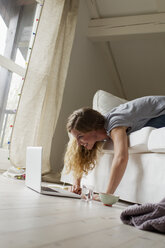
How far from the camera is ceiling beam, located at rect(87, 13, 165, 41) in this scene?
11.3ft

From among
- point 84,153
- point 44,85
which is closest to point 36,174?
point 84,153

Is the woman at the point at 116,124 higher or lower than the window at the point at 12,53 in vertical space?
lower

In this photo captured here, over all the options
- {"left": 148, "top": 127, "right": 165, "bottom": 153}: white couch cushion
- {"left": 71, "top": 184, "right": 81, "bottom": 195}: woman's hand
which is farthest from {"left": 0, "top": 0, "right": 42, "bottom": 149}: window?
{"left": 148, "top": 127, "right": 165, "bottom": 153}: white couch cushion

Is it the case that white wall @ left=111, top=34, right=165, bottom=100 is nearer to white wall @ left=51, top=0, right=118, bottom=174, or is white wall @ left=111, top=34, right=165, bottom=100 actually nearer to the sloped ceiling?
the sloped ceiling

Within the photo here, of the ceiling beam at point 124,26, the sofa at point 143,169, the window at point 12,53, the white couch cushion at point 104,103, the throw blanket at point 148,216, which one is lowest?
the throw blanket at point 148,216

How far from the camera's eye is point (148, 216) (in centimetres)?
100

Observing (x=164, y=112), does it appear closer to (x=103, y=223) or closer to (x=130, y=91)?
(x=103, y=223)

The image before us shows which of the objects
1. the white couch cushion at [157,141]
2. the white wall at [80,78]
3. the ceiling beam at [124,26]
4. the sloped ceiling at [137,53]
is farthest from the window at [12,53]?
the white couch cushion at [157,141]

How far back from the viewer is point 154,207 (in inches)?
39.0

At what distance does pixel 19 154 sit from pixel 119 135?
133cm

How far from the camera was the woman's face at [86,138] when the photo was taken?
6.34ft

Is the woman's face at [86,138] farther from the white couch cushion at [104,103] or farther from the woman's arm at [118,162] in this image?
the white couch cushion at [104,103]

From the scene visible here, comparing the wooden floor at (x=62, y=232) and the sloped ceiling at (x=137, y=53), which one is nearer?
the wooden floor at (x=62, y=232)

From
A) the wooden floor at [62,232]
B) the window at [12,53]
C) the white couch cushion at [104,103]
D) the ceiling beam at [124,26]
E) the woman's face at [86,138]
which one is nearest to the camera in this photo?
the wooden floor at [62,232]
